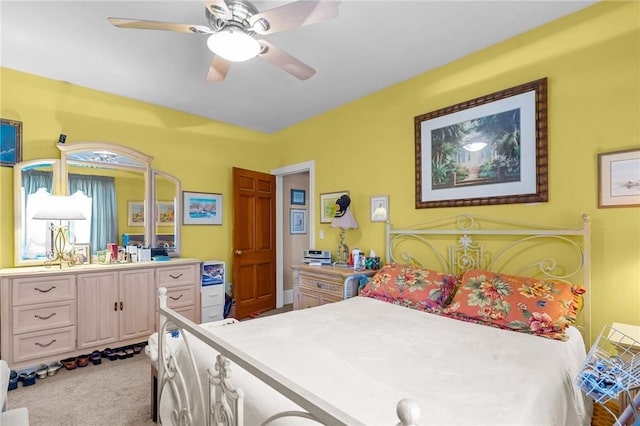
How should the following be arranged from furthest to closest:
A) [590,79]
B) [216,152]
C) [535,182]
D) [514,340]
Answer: [216,152], [535,182], [590,79], [514,340]

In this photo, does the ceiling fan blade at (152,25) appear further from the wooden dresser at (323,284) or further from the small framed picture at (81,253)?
the small framed picture at (81,253)

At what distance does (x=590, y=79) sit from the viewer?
6.83 ft

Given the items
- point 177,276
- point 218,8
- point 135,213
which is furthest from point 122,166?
point 218,8

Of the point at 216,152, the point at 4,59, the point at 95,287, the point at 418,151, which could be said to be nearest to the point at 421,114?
the point at 418,151

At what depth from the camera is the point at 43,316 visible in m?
2.76

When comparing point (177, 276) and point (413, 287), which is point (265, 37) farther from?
point (177, 276)

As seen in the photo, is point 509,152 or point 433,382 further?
point 509,152

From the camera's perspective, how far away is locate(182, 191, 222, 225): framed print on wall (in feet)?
13.3

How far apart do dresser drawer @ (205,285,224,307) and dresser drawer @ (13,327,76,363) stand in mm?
1259

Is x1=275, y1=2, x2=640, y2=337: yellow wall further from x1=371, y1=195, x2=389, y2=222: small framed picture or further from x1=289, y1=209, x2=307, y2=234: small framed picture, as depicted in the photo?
x1=289, y1=209, x2=307, y2=234: small framed picture

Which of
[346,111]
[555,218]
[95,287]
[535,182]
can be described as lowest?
[95,287]

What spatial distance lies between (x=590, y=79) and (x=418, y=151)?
1294 mm

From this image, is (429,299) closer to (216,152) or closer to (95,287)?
(95,287)

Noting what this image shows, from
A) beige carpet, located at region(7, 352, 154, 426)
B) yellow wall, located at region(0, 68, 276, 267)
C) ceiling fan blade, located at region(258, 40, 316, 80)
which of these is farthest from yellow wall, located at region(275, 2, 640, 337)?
beige carpet, located at region(7, 352, 154, 426)
